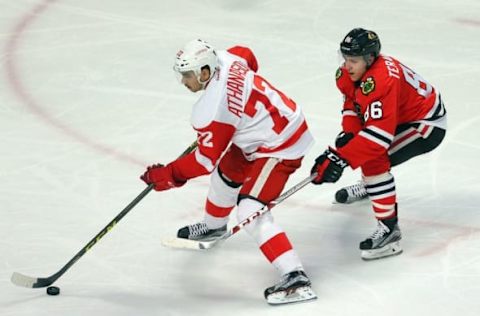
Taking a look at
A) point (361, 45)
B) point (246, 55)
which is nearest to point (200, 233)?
point (246, 55)

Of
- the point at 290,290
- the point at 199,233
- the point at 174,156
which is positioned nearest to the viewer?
the point at 290,290

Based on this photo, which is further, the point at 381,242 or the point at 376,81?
the point at 381,242

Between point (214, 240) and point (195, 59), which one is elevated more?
point (195, 59)

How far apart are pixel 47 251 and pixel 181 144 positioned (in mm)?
1165

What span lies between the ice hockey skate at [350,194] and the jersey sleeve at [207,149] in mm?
1027

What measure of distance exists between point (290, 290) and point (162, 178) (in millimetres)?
613

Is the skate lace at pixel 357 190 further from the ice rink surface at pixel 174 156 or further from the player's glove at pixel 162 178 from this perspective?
the player's glove at pixel 162 178

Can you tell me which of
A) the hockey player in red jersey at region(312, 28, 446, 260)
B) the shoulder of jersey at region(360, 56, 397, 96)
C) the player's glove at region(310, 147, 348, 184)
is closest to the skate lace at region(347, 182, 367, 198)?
the hockey player in red jersey at region(312, 28, 446, 260)

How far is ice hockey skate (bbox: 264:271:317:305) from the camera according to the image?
464cm

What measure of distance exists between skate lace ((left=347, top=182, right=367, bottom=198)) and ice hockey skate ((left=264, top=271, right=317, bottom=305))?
2.86 feet

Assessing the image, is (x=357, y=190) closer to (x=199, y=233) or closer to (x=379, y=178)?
(x=379, y=178)

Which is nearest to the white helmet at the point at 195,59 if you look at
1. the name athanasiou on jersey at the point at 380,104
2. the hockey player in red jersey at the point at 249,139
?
the hockey player in red jersey at the point at 249,139

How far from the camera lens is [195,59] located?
450cm

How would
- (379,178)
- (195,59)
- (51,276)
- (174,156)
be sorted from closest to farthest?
(195,59)
(51,276)
(379,178)
(174,156)
